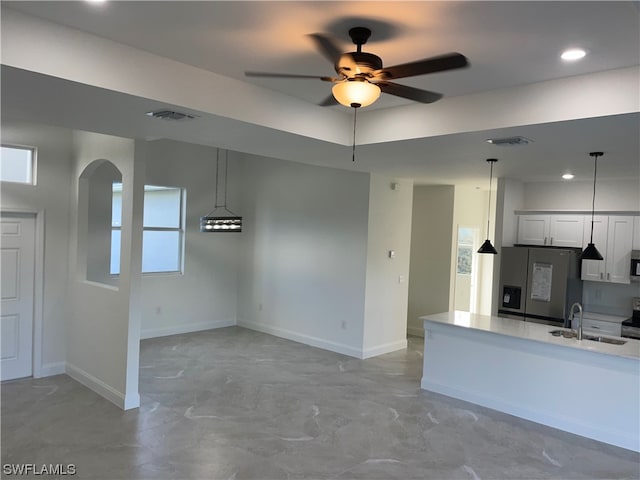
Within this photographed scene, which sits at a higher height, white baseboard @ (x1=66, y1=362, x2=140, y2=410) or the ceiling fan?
the ceiling fan

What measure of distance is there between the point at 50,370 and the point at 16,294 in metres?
0.98

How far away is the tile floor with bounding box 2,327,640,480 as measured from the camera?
11.9 ft

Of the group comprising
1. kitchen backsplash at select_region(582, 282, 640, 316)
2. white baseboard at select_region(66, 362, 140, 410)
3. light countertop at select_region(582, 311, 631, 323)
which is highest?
kitchen backsplash at select_region(582, 282, 640, 316)

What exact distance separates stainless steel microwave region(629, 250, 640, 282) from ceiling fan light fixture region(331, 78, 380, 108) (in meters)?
5.08

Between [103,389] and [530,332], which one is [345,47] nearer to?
[530,332]

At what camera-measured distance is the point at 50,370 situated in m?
5.53

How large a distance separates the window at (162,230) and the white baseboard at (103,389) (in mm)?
2306

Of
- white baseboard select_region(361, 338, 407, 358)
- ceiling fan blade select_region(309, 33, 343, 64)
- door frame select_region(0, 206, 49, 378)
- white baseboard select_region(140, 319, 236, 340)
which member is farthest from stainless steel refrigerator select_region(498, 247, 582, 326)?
door frame select_region(0, 206, 49, 378)

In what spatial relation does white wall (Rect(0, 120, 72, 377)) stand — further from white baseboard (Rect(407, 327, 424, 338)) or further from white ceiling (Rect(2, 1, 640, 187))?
white baseboard (Rect(407, 327, 424, 338))

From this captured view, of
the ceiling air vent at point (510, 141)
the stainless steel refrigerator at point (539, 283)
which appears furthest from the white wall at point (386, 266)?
the ceiling air vent at point (510, 141)

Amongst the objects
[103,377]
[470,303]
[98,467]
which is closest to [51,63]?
[98,467]

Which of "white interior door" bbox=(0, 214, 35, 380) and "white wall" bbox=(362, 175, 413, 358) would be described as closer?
"white interior door" bbox=(0, 214, 35, 380)

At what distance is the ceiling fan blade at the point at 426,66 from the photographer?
2.09 meters

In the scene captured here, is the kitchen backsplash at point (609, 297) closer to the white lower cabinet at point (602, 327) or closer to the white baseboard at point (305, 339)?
the white lower cabinet at point (602, 327)
